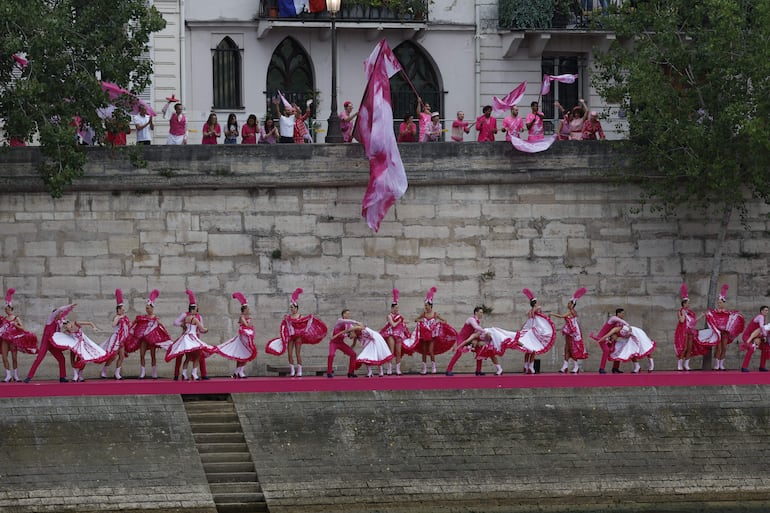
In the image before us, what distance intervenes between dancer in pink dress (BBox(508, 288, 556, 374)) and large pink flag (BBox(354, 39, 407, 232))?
2.83 m

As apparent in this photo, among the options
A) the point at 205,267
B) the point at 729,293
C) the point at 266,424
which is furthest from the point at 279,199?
the point at 729,293

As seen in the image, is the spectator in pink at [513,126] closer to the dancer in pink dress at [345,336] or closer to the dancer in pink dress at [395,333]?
the dancer in pink dress at [395,333]

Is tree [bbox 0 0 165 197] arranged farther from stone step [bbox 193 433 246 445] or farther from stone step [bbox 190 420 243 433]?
stone step [bbox 193 433 246 445]

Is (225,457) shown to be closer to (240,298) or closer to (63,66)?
(240,298)

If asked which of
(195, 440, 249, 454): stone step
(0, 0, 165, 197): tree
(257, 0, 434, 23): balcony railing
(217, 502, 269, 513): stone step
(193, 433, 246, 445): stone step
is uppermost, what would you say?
(257, 0, 434, 23): balcony railing

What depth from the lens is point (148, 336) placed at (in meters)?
27.6

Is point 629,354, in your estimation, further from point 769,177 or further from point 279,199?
point 279,199

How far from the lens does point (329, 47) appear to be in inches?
1382

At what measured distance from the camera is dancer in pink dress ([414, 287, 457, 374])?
92.3 ft

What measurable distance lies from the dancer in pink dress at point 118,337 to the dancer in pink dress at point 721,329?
8916 mm

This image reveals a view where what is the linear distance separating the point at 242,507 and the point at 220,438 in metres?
1.28

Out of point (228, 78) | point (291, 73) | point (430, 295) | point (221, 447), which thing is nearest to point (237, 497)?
point (221, 447)

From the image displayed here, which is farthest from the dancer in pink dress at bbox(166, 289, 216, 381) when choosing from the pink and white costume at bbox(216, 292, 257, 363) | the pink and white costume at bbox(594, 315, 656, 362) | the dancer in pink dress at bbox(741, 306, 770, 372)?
the dancer in pink dress at bbox(741, 306, 770, 372)

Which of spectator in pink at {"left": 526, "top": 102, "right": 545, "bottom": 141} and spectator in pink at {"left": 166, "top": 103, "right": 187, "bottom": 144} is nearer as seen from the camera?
spectator in pink at {"left": 526, "top": 102, "right": 545, "bottom": 141}
